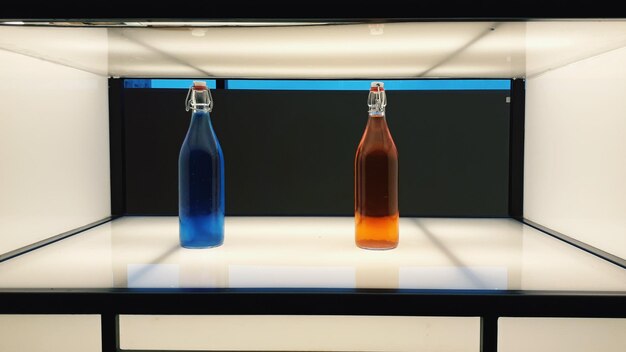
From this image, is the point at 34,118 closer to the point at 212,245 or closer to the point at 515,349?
the point at 212,245

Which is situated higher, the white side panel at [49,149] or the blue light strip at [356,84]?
the blue light strip at [356,84]

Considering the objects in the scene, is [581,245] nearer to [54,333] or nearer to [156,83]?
[54,333]

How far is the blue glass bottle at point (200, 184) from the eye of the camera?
2.67ft

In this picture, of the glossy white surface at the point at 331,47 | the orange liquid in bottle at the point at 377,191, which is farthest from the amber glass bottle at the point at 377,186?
the glossy white surface at the point at 331,47

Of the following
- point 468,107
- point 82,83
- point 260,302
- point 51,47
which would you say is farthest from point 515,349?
point 82,83

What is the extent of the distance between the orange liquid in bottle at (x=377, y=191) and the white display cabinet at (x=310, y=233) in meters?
0.04

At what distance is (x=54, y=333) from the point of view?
660 millimetres

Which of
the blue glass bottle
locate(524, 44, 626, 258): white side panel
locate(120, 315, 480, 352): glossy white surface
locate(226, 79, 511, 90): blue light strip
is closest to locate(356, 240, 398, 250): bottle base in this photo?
locate(120, 315, 480, 352): glossy white surface

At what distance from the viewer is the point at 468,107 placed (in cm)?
117

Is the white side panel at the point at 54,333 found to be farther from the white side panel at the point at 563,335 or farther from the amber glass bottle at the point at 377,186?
the white side panel at the point at 563,335

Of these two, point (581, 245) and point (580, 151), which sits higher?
point (580, 151)

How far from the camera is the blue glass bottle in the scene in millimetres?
813

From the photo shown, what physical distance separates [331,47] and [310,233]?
0.34 meters

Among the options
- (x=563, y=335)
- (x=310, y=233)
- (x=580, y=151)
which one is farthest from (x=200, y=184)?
(x=580, y=151)
